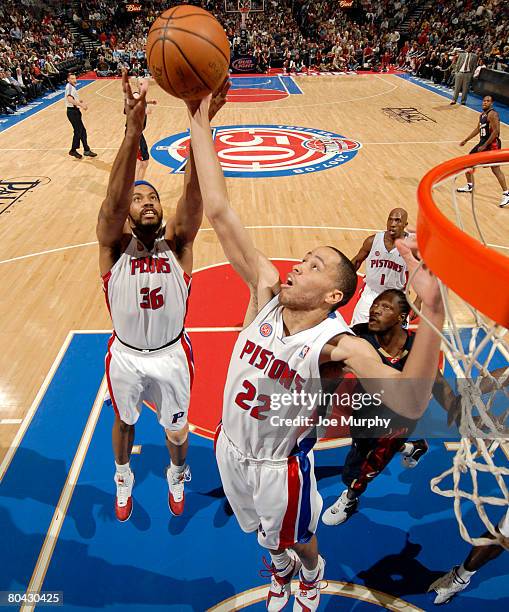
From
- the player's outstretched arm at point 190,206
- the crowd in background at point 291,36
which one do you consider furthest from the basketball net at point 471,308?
the crowd in background at point 291,36

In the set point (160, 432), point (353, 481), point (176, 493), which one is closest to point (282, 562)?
point (353, 481)

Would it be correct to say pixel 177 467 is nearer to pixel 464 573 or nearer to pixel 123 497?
pixel 123 497

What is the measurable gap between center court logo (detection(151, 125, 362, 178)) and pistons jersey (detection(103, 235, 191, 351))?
749cm

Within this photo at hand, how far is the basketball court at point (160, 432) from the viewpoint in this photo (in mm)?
3000

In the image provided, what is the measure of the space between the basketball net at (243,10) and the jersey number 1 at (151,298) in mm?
29000

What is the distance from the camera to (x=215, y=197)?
2.18m

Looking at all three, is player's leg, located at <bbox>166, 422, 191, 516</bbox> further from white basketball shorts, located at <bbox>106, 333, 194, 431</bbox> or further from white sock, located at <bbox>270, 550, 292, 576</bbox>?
white sock, located at <bbox>270, 550, 292, 576</bbox>

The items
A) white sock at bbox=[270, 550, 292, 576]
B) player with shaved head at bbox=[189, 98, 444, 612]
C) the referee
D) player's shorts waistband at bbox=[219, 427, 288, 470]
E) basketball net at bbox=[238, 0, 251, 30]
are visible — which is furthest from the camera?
basketball net at bbox=[238, 0, 251, 30]

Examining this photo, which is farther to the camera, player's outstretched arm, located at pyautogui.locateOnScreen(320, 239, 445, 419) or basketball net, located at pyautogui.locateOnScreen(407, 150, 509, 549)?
player's outstretched arm, located at pyautogui.locateOnScreen(320, 239, 445, 419)

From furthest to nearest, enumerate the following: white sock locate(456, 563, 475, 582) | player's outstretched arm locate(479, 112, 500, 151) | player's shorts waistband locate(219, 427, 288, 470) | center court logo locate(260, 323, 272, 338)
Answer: player's outstretched arm locate(479, 112, 500, 151)
white sock locate(456, 563, 475, 582)
player's shorts waistband locate(219, 427, 288, 470)
center court logo locate(260, 323, 272, 338)

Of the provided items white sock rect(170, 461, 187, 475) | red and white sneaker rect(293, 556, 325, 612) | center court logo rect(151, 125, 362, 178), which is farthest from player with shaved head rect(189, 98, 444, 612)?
center court logo rect(151, 125, 362, 178)

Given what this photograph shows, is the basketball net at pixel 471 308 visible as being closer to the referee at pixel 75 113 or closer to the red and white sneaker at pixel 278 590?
the red and white sneaker at pixel 278 590

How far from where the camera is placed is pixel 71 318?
18.3 ft

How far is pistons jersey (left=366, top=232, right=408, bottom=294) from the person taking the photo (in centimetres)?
425
